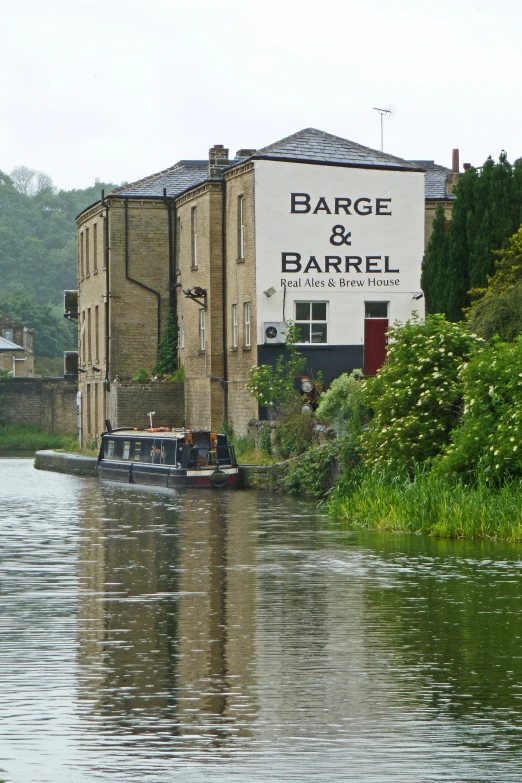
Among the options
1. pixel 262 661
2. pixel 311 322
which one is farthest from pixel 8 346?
pixel 262 661

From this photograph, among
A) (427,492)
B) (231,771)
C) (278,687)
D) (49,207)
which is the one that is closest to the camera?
(231,771)

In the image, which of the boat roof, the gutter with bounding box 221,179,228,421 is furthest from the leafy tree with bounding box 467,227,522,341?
the gutter with bounding box 221,179,228,421

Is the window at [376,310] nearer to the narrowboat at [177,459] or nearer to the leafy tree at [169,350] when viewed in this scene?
A: the narrowboat at [177,459]

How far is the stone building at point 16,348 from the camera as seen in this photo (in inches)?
3465

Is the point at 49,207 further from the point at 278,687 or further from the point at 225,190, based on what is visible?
the point at 278,687

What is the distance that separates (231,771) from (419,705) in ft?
7.07

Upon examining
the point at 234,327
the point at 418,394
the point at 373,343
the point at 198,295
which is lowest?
the point at 418,394

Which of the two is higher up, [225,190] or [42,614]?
[225,190]

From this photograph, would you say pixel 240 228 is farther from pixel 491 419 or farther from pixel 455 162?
pixel 491 419

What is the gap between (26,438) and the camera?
70.3 metres

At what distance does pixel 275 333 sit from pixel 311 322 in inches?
62.0

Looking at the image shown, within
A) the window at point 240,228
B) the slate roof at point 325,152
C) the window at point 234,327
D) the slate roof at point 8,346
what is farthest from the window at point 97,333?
the slate roof at point 8,346

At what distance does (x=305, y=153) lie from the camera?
131ft

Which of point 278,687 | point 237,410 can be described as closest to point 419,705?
point 278,687
